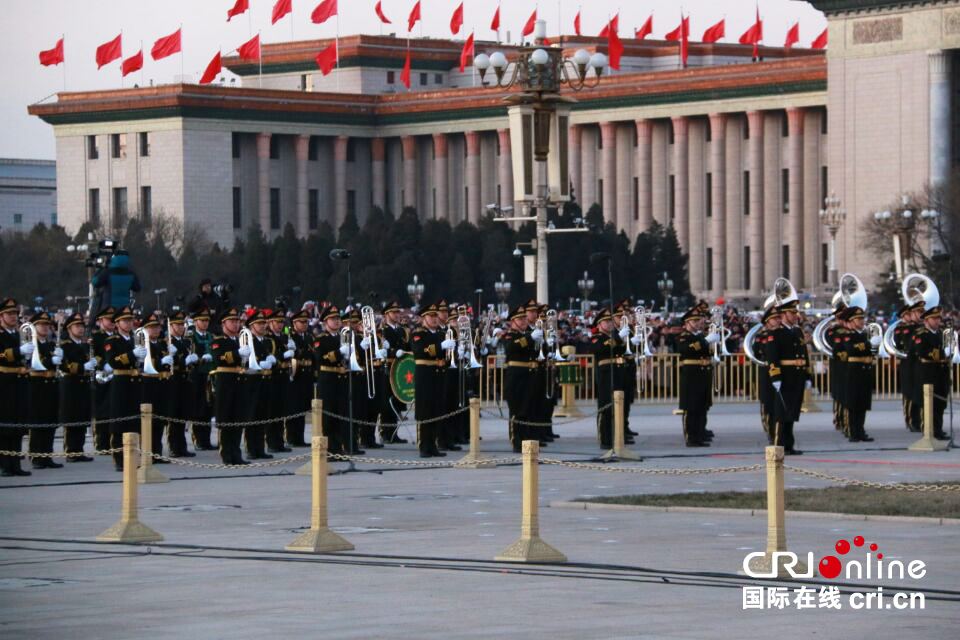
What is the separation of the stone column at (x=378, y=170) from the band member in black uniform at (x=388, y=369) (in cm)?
7924

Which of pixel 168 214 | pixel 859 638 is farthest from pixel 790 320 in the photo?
pixel 168 214

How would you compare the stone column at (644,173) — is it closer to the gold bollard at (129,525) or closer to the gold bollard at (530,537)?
the gold bollard at (129,525)

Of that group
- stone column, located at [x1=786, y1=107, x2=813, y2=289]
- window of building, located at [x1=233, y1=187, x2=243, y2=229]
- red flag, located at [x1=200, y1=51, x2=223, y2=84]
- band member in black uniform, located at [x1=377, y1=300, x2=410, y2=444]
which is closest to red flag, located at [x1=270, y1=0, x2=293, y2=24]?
red flag, located at [x1=200, y1=51, x2=223, y2=84]

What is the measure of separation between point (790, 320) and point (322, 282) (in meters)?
55.9

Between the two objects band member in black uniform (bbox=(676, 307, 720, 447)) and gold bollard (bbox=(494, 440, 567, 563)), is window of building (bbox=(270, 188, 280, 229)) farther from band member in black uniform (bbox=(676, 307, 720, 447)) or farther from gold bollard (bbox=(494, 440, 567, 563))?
gold bollard (bbox=(494, 440, 567, 563))

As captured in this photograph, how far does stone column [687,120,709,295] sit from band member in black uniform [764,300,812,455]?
232 feet

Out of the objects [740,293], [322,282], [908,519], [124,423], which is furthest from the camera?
[740,293]

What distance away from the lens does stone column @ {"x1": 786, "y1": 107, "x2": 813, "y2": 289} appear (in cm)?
9350

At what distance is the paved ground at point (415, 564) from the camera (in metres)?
13.6

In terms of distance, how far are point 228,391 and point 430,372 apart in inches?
110

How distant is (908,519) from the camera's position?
18.8 meters

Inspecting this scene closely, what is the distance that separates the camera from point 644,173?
100 m

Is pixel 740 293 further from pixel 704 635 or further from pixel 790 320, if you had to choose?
pixel 704 635

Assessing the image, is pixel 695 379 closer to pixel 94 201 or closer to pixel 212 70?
pixel 212 70
